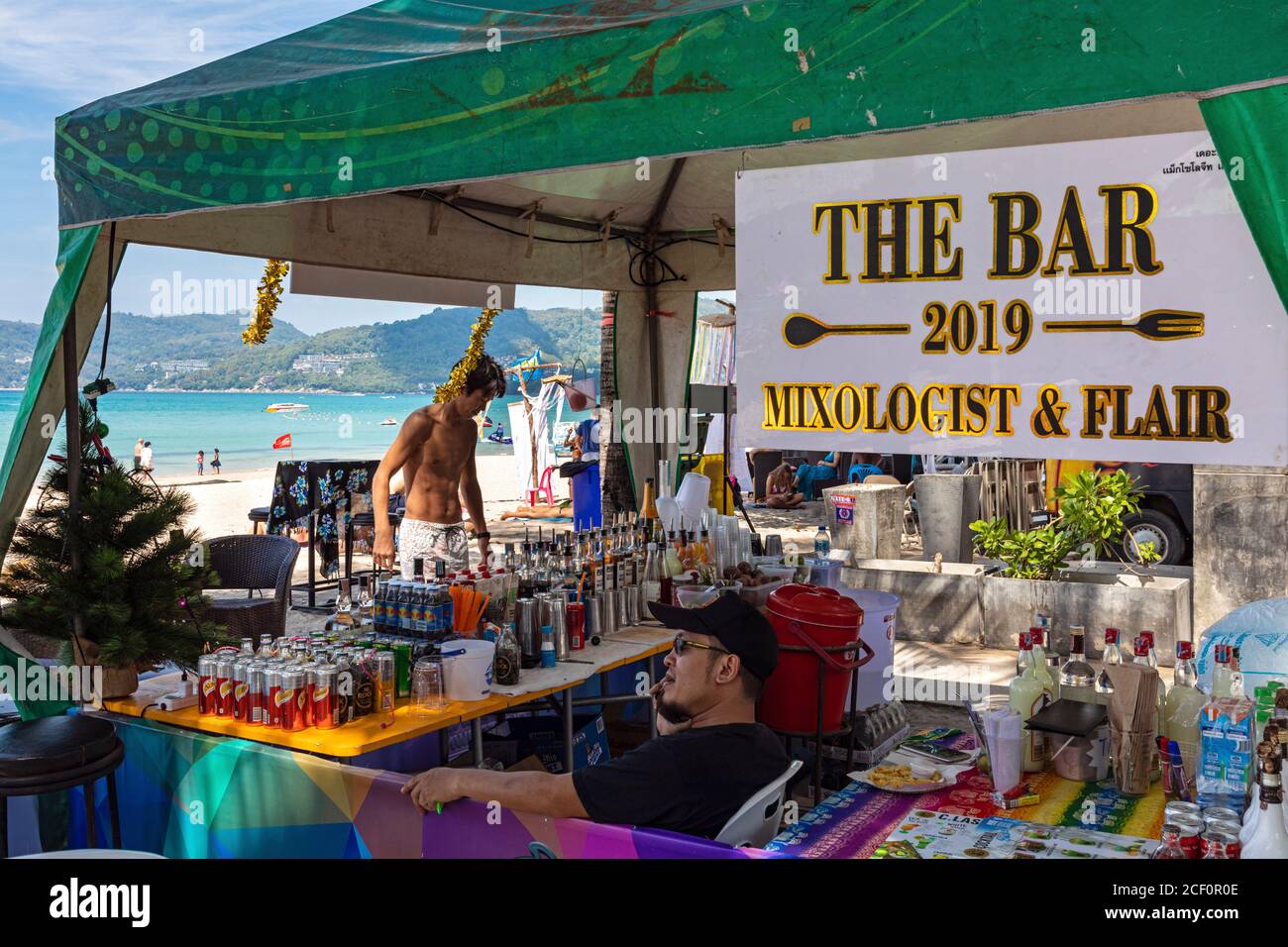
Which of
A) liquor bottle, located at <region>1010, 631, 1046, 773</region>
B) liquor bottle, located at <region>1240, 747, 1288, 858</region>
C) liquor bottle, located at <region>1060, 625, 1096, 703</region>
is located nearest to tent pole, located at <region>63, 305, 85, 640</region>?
liquor bottle, located at <region>1010, 631, 1046, 773</region>

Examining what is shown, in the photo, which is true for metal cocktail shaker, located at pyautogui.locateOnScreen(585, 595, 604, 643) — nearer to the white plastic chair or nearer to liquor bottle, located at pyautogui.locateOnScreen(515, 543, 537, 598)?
liquor bottle, located at pyautogui.locateOnScreen(515, 543, 537, 598)

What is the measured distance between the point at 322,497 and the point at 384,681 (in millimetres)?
6244

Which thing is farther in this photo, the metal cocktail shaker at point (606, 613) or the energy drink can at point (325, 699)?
the metal cocktail shaker at point (606, 613)

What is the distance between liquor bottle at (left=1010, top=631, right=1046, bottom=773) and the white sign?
0.69 metres

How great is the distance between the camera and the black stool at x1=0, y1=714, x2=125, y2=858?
2988mm

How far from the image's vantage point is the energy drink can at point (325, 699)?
3230 mm

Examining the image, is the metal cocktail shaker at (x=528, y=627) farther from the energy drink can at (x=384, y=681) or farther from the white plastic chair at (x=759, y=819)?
the white plastic chair at (x=759, y=819)

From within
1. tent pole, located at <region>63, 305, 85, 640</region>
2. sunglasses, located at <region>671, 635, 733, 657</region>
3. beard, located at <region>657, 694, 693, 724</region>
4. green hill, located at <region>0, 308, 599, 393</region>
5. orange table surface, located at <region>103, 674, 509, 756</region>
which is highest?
green hill, located at <region>0, 308, 599, 393</region>

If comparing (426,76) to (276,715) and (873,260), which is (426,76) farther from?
(276,715)

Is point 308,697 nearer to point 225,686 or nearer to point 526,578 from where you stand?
point 225,686

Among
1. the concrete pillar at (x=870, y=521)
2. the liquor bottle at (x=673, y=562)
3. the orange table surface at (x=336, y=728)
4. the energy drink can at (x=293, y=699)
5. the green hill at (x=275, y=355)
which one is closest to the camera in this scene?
the orange table surface at (x=336, y=728)

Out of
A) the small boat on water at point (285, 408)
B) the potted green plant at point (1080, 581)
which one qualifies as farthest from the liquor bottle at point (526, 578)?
the small boat on water at point (285, 408)

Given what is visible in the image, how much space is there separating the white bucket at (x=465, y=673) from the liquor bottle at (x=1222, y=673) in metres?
2.23

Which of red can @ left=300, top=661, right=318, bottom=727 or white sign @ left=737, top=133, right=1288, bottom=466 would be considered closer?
white sign @ left=737, top=133, right=1288, bottom=466
